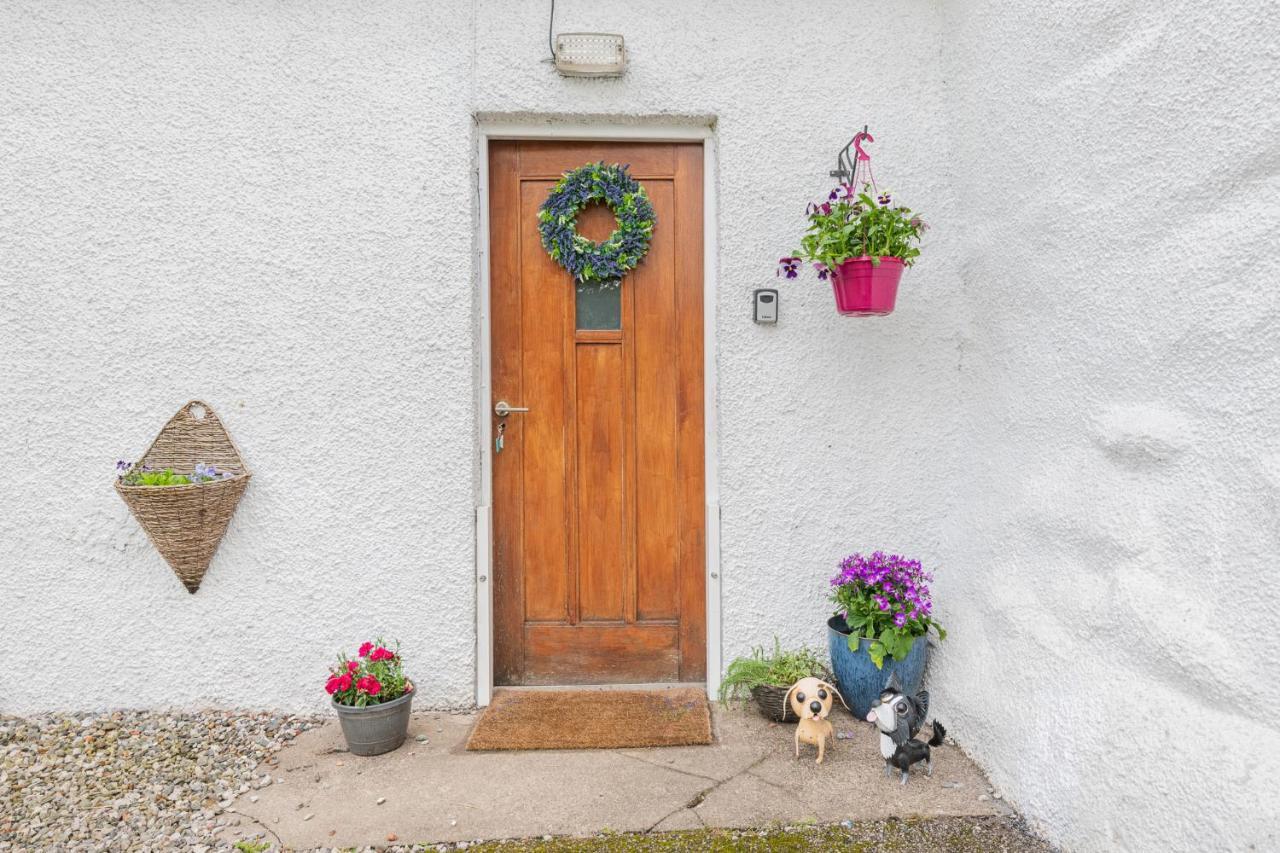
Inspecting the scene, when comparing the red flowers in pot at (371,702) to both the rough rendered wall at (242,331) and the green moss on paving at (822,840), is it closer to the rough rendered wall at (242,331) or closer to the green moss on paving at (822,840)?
the rough rendered wall at (242,331)

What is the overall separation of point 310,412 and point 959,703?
102 inches

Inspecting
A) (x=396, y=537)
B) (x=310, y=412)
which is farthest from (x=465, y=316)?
(x=396, y=537)

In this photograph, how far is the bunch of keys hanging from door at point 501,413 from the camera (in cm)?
299

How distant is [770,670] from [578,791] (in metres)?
0.87

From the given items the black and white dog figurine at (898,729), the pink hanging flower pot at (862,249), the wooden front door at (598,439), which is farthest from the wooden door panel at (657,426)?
the black and white dog figurine at (898,729)

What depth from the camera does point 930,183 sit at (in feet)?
9.54

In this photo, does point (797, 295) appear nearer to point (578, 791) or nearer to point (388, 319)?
point (388, 319)

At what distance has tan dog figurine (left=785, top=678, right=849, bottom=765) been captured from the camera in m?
2.42

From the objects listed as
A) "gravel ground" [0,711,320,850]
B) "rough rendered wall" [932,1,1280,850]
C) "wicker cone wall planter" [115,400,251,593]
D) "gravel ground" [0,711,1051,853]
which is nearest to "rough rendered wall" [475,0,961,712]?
"rough rendered wall" [932,1,1280,850]

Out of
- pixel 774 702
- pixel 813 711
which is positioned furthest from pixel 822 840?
pixel 774 702

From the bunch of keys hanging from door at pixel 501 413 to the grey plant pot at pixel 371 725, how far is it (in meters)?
1.00

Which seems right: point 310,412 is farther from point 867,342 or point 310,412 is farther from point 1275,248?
point 1275,248

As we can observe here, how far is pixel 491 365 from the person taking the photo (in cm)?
301

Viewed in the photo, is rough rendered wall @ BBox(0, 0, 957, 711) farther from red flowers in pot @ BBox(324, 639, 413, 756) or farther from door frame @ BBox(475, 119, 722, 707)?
red flowers in pot @ BBox(324, 639, 413, 756)
